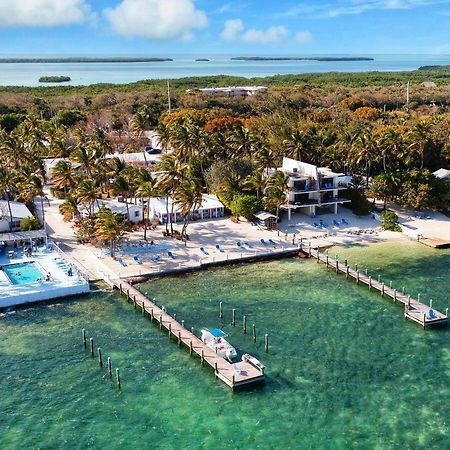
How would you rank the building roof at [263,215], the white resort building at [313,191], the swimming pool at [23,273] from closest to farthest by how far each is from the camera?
the swimming pool at [23,273] < the building roof at [263,215] < the white resort building at [313,191]

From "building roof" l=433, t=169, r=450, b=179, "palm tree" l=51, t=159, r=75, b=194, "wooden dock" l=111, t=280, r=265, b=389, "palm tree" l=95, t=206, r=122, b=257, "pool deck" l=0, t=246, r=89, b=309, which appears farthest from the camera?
"building roof" l=433, t=169, r=450, b=179

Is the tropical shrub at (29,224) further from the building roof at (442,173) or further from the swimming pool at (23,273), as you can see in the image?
the building roof at (442,173)

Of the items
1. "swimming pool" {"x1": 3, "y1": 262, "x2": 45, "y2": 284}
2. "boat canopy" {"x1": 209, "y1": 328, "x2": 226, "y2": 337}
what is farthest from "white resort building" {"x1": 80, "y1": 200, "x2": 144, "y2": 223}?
"boat canopy" {"x1": 209, "y1": 328, "x2": 226, "y2": 337}

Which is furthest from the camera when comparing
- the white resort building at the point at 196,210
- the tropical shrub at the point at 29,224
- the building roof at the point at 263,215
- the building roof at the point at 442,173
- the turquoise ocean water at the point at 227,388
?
the building roof at the point at 442,173

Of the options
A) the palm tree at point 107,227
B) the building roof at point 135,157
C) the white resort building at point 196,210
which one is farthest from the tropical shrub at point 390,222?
the building roof at point 135,157

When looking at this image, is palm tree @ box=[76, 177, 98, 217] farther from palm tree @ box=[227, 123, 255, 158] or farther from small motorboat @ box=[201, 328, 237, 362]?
palm tree @ box=[227, 123, 255, 158]

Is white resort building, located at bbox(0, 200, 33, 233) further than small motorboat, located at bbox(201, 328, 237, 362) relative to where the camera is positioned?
Yes

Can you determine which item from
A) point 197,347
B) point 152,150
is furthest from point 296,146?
point 197,347

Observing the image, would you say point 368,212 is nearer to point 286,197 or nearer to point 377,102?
point 286,197
